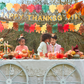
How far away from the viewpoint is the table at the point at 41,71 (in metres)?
1.90

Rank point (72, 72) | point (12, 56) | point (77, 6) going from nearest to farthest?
1. point (72, 72)
2. point (12, 56)
3. point (77, 6)

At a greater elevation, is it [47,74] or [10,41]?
[10,41]

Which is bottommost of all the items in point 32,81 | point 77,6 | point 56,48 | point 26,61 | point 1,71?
point 32,81

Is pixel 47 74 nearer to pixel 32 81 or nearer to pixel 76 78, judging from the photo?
pixel 32 81

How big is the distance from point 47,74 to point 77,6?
1673 millimetres

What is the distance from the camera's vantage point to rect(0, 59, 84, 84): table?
6.24 ft

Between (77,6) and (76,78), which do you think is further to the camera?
(77,6)

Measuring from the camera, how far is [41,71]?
192 cm

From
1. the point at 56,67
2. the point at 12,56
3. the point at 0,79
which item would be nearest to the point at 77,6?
the point at 56,67

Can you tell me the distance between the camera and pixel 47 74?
1914mm

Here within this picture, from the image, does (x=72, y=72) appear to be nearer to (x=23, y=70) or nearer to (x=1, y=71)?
(x=23, y=70)

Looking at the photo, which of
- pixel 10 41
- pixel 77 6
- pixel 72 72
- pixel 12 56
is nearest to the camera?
→ pixel 72 72

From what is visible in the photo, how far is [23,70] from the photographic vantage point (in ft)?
6.23

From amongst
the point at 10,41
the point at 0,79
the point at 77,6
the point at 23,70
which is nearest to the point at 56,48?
the point at 77,6
